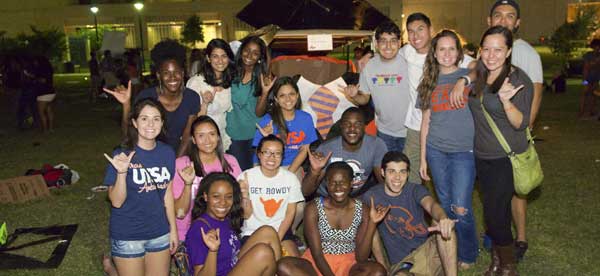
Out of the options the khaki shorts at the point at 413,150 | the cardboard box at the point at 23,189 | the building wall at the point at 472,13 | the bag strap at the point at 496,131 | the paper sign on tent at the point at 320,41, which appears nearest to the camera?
the bag strap at the point at 496,131

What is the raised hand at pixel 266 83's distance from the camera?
5.32m

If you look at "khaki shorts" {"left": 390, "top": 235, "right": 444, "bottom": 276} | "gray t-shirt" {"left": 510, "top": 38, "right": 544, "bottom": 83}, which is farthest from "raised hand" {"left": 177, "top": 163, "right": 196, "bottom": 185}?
"gray t-shirt" {"left": 510, "top": 38, "right": 544, "bottom": 83}

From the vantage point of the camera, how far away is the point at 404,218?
438cm

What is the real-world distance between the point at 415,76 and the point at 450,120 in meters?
0.68

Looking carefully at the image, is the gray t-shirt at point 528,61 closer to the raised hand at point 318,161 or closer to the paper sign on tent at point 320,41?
the raised hand at point 318,161

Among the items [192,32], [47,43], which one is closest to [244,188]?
[47,43]

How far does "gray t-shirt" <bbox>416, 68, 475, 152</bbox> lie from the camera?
431cm

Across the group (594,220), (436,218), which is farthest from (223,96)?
(594,220)

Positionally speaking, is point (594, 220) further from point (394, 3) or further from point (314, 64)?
point (394, 3)

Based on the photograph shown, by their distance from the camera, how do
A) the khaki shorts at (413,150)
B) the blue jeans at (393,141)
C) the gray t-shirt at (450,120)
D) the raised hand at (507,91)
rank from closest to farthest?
the raised hand at (507,91)
the gray t-shirt at (450,120)
the khaki shorts at (413,150)
the blue jeans at (393,141)

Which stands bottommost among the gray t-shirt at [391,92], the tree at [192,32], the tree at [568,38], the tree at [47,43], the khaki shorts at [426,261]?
the khaki shorts at [426,261]

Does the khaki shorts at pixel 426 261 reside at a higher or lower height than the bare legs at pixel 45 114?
lower

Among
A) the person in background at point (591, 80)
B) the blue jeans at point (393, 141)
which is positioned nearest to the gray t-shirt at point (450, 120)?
the blue jeans at point (393, 141)

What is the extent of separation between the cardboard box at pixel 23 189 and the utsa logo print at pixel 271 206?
4097 millimetres
